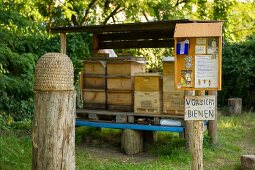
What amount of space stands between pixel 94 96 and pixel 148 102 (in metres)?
1.42

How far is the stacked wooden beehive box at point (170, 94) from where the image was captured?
7820 millimetres

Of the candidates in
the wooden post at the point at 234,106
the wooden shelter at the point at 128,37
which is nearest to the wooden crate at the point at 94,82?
the wooden shelter at the point at 128,37

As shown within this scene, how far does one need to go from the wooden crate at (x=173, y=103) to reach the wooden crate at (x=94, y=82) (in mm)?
1517

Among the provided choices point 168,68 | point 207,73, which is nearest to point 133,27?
point 168,68

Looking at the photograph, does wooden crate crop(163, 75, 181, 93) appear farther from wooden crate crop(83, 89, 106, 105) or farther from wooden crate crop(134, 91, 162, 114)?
wooden crate crop(83, 89, 106, 105)

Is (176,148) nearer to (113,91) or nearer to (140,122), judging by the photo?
(140,122)

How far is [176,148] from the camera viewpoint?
7.98 m

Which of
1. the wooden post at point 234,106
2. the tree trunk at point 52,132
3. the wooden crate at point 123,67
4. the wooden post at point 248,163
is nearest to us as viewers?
the tree trunk at point 52,132

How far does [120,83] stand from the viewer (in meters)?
8.50

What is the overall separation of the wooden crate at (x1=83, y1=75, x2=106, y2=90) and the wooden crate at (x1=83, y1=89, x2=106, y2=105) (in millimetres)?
93

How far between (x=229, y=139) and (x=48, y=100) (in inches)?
286

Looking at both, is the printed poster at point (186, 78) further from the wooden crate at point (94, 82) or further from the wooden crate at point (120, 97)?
the wooden crate at point (94, 82)

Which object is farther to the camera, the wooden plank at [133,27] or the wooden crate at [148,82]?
the wooden crate at [148,82]

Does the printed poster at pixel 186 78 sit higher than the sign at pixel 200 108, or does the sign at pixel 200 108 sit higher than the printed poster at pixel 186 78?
the printed poster at pixel 186 78
